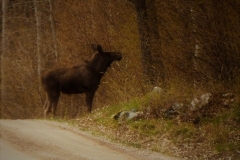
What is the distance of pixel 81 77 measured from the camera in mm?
18938

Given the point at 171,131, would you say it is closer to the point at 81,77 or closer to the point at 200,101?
the point at 200,101

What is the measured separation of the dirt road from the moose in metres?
5.57

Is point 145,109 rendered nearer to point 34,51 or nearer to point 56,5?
point 56,5

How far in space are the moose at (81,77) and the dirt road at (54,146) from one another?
557 centimetres

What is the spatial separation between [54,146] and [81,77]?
331 inches

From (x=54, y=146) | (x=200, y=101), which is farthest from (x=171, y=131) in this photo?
(x=54, y=146)

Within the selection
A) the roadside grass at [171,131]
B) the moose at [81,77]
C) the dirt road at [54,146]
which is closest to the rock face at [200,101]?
the roadside grass at [171,131]

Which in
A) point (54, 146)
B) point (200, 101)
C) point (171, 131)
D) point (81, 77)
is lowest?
point (54, 146)

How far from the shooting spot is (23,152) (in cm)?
974

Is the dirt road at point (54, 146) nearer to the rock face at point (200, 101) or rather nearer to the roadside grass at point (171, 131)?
the roadside grass at point (171, 131)

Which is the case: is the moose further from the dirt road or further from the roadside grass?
the dirt road

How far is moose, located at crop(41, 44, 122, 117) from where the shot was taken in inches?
744

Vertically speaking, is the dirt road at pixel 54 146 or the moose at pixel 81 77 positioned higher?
the moose at pixel 81 77

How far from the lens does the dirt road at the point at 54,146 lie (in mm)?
9766
